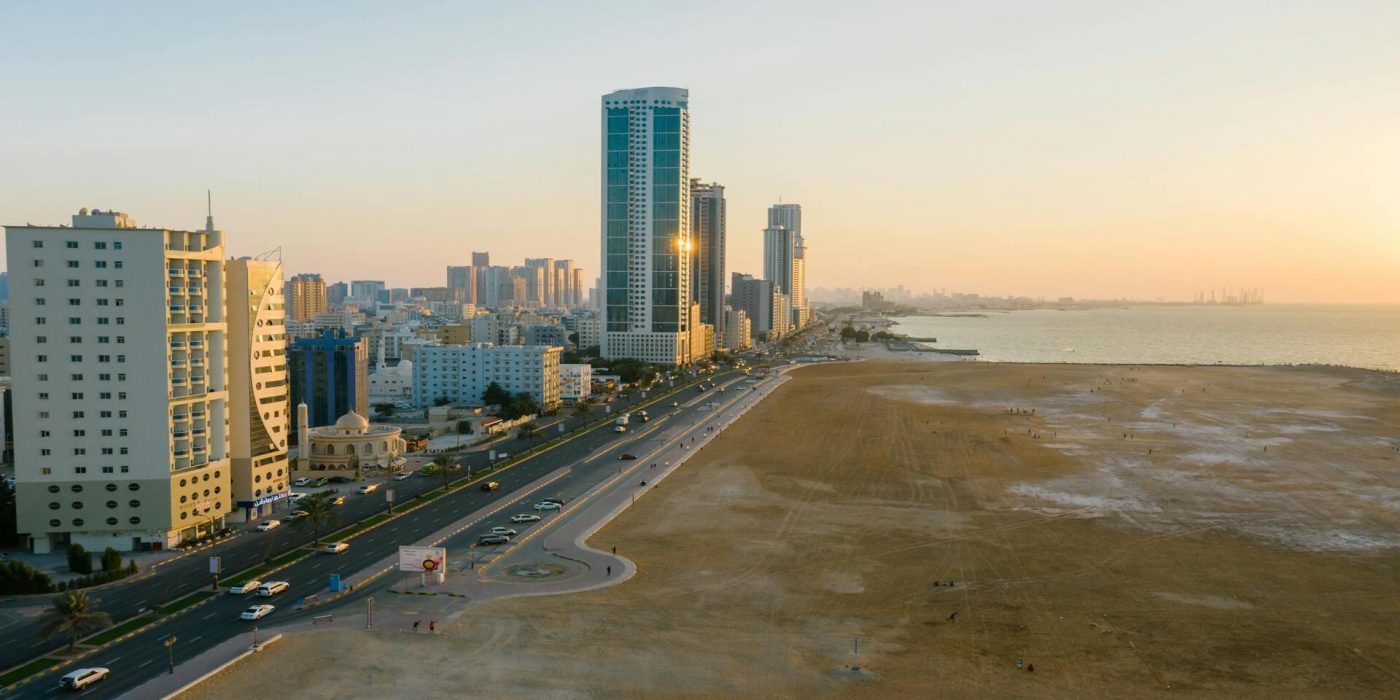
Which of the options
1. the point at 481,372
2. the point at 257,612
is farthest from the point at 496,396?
the point at 257,612

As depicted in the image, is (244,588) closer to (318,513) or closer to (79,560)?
(318,513)

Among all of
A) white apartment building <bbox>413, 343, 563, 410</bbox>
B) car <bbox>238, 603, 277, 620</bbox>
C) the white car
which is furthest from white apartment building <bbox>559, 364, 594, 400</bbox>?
car <bbox>238, 603, 277, 620</bbox>

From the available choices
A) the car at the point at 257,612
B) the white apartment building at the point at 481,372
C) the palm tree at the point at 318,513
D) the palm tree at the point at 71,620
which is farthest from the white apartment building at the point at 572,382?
the palm tree at the point at 71,620

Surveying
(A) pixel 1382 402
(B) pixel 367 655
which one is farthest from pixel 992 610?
(A) pixel 1382 402

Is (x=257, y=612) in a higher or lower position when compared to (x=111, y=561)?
lower

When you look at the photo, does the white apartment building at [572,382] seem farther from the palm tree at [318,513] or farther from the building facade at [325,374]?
the palm tree at [318,513]

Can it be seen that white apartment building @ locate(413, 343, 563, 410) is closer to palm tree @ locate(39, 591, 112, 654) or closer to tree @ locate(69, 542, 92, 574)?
tree @ locate(69, 542, 92, 574)

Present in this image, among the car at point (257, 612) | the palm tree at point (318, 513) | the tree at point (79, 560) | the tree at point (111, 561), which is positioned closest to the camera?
the car at point (257, 612)
